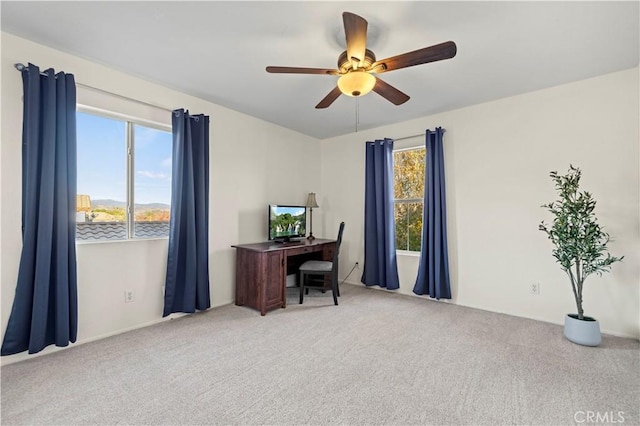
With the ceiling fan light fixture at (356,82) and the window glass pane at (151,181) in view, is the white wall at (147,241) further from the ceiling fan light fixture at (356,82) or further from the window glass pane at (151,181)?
the ceiling fan light fixture at (356,82)

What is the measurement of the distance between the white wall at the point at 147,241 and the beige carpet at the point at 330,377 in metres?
0.38

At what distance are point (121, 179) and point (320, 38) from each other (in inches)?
90.0

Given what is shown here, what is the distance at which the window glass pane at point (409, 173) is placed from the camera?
412cm

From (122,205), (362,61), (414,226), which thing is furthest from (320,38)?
(414,226)

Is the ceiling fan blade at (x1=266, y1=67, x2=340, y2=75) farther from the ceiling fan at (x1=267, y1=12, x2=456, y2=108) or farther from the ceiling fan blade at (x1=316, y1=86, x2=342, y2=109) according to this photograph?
the ceiling fan blade at (x1=316, y1=86, x2=342, y2=109)

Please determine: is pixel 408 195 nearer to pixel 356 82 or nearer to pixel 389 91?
pixel 389 91

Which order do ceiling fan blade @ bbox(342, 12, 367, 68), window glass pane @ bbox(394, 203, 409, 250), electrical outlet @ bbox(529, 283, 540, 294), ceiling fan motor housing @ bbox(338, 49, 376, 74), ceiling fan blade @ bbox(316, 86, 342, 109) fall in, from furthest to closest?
window glass pane @ bbox(394, 203, 409, 250) → electrical outlet @ bbox(529, 283, 540, 294) → ceiling fan blade @ bbox(316, 86, 342, 109) → ceiling fan motor housing @ bbox(338, 49, 376, 74) → ceiling fan blade @ bbox(342, 12, 367, 68)

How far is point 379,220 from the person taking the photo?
4230 mm

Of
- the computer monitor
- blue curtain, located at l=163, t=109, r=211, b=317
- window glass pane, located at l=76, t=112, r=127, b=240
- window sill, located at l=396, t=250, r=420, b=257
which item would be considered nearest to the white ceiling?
blue curtain, located at l=163, t=109, r=211, b=317

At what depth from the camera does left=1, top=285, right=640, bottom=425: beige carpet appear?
65.9 inches

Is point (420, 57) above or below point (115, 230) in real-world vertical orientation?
above

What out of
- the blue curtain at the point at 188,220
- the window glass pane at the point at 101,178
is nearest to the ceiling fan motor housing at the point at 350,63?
the blue curtain at the point at 188,220

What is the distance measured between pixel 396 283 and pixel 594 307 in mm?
2060

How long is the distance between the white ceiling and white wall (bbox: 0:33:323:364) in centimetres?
15
